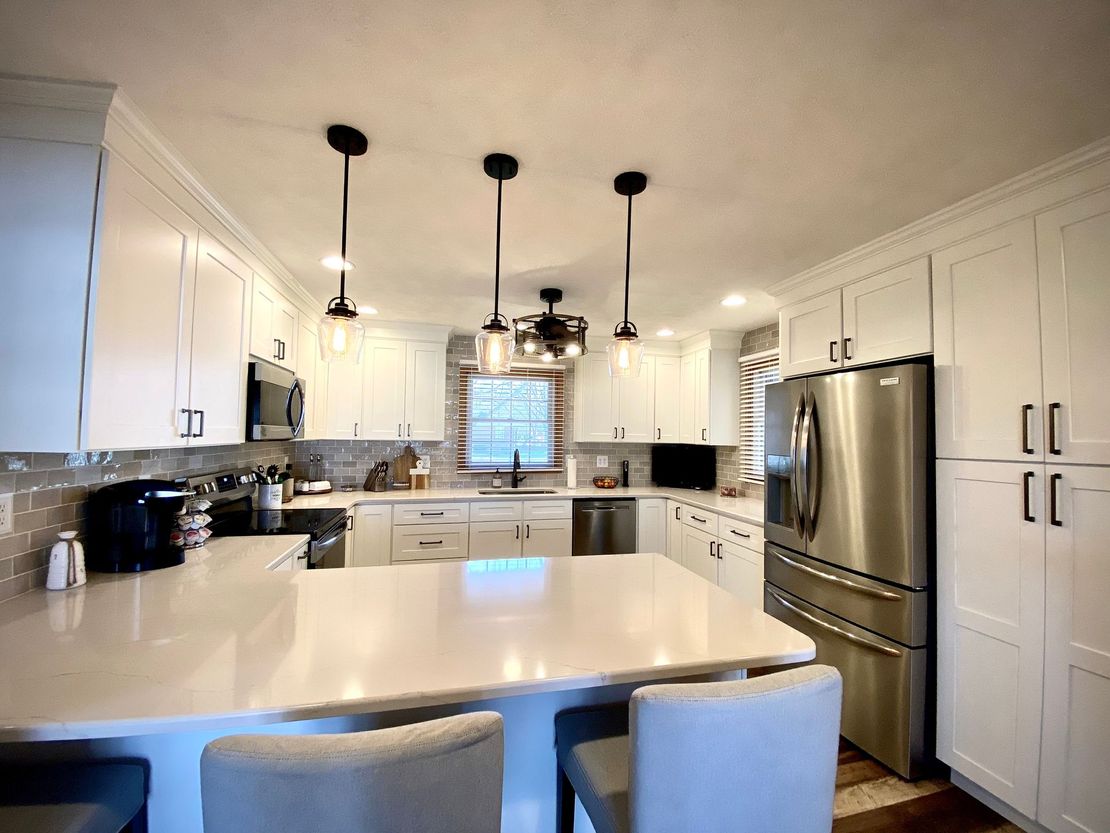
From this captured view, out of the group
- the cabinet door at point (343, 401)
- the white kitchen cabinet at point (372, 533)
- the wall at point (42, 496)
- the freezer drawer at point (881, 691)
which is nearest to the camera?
the wall at point (42, 496)

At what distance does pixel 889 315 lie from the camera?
212 cm

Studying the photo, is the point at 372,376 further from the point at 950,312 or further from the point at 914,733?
the point at 914,733

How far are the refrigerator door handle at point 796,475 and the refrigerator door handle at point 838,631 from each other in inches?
16.1

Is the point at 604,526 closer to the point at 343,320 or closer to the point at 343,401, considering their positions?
the point at 343,401

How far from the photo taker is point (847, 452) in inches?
84.1

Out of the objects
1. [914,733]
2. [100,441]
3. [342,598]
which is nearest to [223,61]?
[100,441]

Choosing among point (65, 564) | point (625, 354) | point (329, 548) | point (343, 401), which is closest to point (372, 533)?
point (329, 548)

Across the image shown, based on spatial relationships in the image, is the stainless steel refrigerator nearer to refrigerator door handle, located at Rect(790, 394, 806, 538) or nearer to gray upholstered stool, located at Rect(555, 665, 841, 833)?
refrigerator door handle, located at Rect(790, 394, 806, 538)

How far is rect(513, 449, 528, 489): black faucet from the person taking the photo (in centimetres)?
438

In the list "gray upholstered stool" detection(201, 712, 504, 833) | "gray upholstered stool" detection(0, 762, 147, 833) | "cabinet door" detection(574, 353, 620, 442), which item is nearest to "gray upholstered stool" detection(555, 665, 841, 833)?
"gray upholstered stool" detection(201, 712, 504, 833)

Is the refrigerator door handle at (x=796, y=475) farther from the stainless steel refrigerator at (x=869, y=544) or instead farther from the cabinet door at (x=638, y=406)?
the cabinet door at (x=638, y=406)

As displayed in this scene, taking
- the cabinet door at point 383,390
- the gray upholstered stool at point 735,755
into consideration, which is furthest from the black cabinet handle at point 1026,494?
the cabinet door at point 383,390

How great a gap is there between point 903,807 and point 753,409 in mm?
2702

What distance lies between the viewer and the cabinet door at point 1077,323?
1463mm
